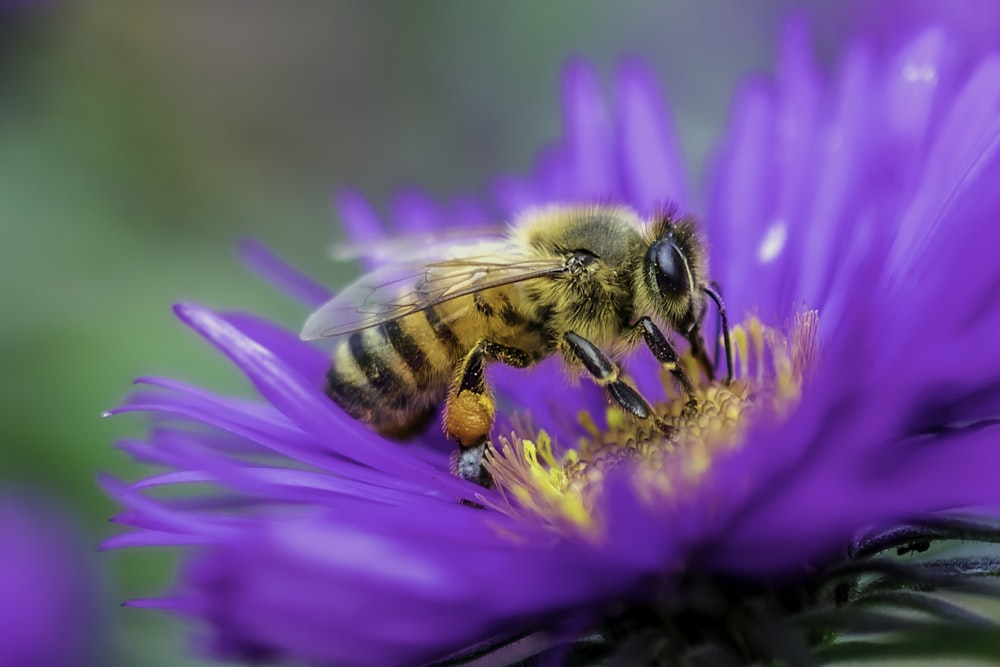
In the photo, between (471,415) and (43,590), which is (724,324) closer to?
(471,415)

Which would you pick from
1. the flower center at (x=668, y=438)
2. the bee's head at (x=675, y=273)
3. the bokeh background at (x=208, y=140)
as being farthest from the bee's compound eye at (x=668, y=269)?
the bokeh background at (x=208, y=140)

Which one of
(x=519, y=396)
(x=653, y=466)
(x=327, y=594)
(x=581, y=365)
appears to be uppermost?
(x=519, y=396)

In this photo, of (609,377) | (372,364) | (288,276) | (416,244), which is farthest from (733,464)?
(288,276)

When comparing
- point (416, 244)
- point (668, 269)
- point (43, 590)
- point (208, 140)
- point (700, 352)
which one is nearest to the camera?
point (668, 269)

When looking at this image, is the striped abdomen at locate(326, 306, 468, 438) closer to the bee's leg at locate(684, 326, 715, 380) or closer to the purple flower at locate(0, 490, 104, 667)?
the bee's leg at locate(684, 326, 715, 380)

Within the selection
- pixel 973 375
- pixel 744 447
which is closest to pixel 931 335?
pixel 973 375

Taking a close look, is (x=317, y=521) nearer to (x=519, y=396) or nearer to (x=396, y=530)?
(x=396, y=530)
